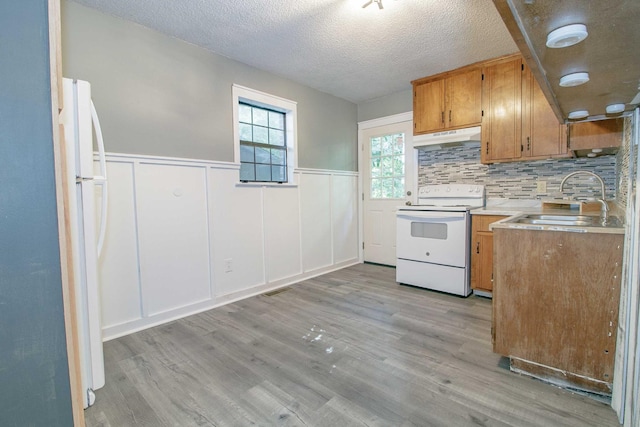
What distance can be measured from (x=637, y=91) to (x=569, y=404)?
4.84 feet

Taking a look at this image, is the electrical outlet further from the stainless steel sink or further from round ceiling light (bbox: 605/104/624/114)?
round ceiling light (bbox: 605/104/624/114)

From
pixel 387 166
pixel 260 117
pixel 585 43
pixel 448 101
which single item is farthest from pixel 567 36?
pixel 387 166

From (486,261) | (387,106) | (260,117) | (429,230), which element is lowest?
(486,261)

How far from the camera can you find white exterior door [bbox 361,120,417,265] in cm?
414

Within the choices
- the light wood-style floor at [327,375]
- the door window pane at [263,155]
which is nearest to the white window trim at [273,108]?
the door window pane at [263,155]

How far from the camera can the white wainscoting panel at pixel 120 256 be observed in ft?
7.51

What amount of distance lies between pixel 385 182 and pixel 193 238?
2.75 m

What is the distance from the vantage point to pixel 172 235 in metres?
2.65

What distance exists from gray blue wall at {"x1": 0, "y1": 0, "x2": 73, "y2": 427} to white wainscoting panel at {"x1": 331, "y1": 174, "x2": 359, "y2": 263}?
359 centimetres

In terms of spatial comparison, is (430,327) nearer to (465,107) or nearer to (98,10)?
(465,107)

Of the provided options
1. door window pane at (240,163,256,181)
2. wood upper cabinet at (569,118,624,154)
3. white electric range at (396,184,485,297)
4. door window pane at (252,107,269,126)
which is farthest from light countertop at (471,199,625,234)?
door window pane at (252,107,269,126)

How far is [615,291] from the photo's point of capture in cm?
149

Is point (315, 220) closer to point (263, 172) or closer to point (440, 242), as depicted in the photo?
point (263, 172)

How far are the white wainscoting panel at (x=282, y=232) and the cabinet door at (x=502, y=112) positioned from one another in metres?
2.19
